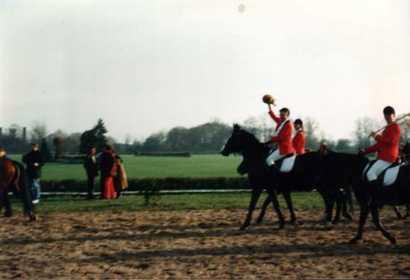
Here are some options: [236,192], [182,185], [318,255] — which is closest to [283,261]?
[318,255]

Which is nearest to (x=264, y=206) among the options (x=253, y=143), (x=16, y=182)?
(x=253, y=143)

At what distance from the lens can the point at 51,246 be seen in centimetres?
1058

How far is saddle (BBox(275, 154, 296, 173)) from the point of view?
12648mm

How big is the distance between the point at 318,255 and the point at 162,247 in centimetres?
295

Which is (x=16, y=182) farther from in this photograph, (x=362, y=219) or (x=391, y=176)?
(x=391, y=176)

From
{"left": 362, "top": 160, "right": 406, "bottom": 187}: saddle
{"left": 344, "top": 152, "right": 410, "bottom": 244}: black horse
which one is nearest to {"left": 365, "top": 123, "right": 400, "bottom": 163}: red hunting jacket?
{"left": 362, "top": 160, "right": 406, "bottom": 187}: saddle

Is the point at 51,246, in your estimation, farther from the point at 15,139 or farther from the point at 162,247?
the point at 15,139

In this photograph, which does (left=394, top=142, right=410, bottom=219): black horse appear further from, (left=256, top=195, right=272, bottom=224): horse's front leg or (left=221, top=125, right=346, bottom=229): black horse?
(left=256, top=195, right=272, bottom=224): horse's front leg

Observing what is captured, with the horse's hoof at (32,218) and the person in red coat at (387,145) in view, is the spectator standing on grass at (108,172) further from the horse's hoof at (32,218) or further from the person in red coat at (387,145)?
the person in red coat at (387,145)

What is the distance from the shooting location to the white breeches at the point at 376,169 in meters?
10.3

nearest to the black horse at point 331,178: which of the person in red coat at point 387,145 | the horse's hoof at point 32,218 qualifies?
the person in red coat at point 387,145

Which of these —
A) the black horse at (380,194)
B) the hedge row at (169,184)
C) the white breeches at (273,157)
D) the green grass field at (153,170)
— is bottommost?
the green grass field at (153,170)

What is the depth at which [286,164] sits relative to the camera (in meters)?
12.6

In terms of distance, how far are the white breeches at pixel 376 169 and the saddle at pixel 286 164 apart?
247 cm
